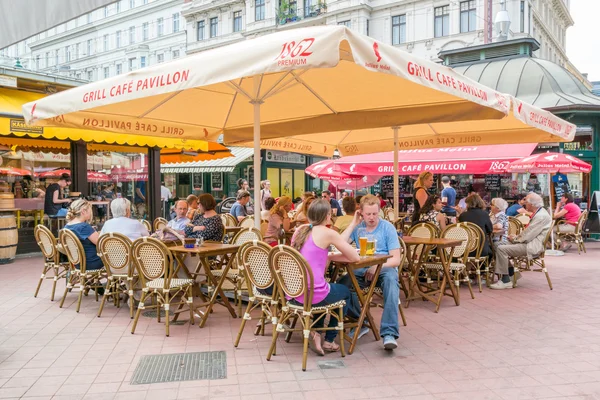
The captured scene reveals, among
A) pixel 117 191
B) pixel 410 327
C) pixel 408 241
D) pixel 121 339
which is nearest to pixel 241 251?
pixel 121 339

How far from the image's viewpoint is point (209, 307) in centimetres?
533

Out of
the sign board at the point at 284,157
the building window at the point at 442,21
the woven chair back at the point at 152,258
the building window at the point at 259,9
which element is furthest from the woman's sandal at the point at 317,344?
the building window at the point at 259,9

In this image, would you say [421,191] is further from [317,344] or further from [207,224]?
[317,344]

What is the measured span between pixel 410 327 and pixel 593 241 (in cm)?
1129

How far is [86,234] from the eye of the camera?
20.0 feet

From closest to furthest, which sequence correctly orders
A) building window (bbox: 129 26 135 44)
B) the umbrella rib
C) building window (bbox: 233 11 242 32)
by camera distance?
1. the umbrella rib
2. building window (bbox: 233 11 242 32)
3. building window (bbox: 129 26 135 44)

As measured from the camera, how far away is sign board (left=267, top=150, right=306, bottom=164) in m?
22.9

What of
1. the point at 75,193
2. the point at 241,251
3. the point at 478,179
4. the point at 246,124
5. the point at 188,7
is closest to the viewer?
the point at 241,251

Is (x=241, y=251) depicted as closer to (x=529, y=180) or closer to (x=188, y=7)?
→ (x=529, y=180)

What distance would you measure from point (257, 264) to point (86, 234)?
2758 mm

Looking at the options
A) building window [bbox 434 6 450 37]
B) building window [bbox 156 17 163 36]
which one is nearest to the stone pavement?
building window [bbox 434 6 450 37]

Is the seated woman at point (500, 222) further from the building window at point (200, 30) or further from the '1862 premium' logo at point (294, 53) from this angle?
the building window at point (200, 30)

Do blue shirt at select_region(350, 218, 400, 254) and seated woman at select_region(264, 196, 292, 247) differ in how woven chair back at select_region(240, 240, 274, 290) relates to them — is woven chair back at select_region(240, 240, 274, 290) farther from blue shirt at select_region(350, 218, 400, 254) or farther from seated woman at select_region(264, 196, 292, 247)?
seated woman at select_region(264, 196, 292, 247)

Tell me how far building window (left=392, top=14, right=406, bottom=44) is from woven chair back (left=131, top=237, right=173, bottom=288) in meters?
30.1
